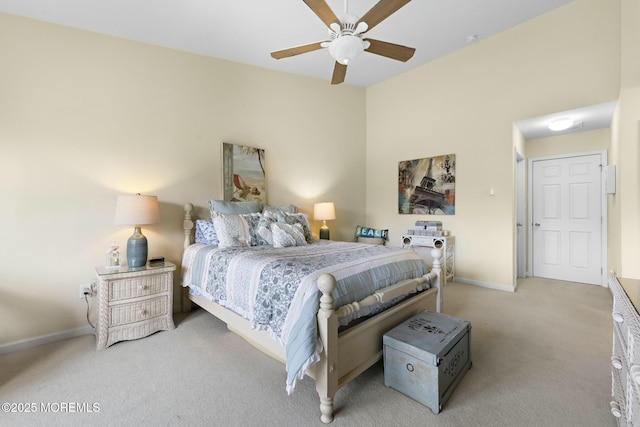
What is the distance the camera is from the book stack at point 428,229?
4230 millimetres

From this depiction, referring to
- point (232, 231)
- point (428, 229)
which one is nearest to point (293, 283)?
point (232, 231)

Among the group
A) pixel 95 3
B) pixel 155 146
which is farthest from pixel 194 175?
pixel 95 3

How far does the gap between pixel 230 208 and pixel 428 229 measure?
2907 millimetres

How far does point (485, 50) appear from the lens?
12.5ft

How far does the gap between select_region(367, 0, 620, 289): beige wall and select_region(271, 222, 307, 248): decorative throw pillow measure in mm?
2400

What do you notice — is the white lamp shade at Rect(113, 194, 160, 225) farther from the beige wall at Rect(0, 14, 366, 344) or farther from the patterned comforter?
the patterned comforter

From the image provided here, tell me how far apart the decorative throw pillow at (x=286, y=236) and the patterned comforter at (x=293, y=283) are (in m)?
0.35

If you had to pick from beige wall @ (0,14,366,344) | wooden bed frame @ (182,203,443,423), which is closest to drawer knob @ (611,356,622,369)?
wooden bed frame @ (182,203,443,423)

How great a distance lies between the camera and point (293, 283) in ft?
5.61

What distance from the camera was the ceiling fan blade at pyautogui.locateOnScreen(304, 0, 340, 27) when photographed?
1846 mm

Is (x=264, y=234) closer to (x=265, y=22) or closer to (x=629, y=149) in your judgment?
(x=265, y=22)

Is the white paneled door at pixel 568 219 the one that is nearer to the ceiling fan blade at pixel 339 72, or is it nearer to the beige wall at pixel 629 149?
the beige wall at pixel 629 149

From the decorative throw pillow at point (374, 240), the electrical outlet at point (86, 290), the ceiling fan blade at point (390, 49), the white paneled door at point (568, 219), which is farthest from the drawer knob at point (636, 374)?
the white paneled door at point (568, 219)

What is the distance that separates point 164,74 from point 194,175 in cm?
113
